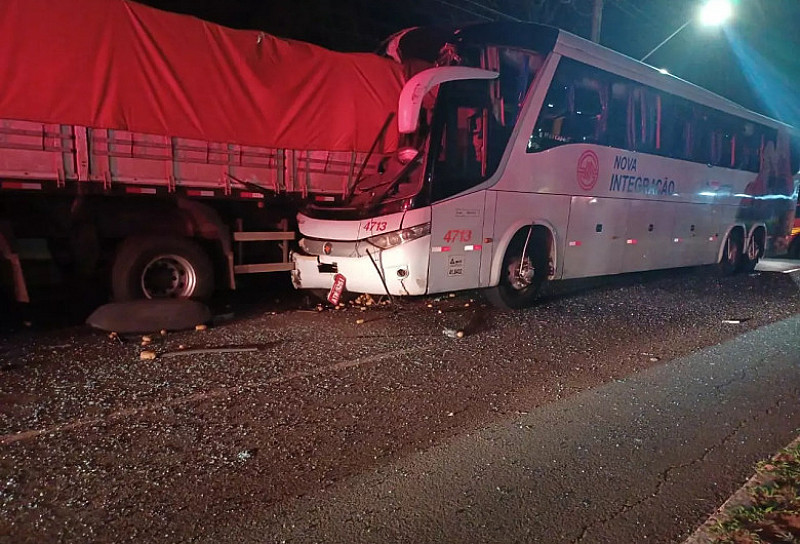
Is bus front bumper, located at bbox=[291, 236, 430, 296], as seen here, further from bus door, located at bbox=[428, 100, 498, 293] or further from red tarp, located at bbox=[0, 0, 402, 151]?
red tarp, located at bbox=[0, 0, 402, 151]

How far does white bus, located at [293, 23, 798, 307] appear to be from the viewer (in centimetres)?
708

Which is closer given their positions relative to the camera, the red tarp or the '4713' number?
the red tarp

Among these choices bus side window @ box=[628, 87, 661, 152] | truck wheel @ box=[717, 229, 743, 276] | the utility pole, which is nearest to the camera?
bus side window @ box=[628, 87, 661, 152]

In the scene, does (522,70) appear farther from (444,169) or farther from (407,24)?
(407,24)

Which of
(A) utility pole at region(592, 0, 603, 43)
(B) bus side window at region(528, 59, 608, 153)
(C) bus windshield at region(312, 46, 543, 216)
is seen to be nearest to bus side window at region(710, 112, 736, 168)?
(A) utility pole at region(592, 0, 603, 43)

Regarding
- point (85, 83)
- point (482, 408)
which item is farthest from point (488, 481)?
point (85, 83)

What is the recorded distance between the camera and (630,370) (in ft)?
19.3

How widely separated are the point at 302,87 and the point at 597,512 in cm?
596

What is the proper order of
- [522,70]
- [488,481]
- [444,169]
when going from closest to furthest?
[488,481]
[444,169]
[522,70]

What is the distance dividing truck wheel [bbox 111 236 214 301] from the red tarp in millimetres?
1408

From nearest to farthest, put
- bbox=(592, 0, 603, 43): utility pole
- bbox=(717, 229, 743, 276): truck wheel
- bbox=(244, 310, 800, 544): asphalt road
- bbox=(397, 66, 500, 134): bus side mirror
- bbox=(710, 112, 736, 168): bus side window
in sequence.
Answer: bbox=(244, 310, 800, 544): asphalt road < bbox=(397, 66, 500, 134): bus side mirror < bbox=(710, 112, 736, 168): bus side window < bbox=(717, 229, 743, 276): truck wheel < bbox=(592, 0, 603, 43): utility pole

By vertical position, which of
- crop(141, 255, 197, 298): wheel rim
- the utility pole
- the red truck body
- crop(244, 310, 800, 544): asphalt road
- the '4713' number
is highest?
the utility pole

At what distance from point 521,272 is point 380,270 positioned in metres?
2.32

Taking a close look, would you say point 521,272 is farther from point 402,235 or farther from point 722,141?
point 722,141
